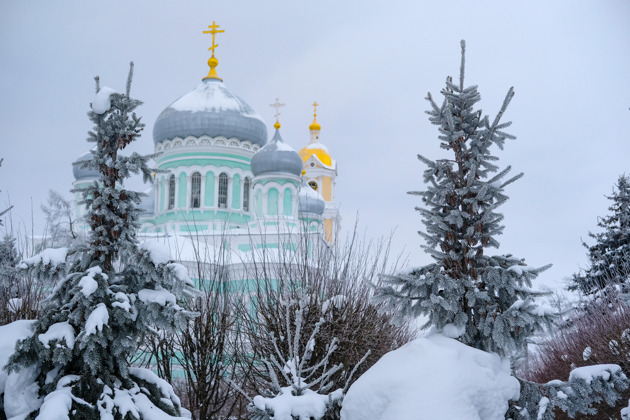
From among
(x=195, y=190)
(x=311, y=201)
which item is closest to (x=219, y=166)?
(x=195, y=190)

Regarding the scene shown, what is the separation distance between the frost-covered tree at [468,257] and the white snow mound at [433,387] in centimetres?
44

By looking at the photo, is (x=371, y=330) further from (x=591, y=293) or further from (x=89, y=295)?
(x=591, y=293)

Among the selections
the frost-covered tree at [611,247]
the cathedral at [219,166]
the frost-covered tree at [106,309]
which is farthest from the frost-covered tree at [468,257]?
the cathedral at [219,166]

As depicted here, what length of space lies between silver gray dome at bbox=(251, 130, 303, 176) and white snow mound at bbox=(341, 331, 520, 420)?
21.9m

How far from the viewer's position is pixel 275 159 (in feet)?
87.8

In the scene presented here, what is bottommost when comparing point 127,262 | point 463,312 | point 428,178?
point 463,312

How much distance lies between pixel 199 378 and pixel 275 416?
14.2 ft

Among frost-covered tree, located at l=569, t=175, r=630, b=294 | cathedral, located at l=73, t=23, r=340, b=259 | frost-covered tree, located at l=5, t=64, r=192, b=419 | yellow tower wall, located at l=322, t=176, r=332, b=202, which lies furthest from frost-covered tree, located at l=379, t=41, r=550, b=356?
yellow tower wall, located at l=322, t=176, r=332, b=202

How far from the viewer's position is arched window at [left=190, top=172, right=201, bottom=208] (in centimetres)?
2767

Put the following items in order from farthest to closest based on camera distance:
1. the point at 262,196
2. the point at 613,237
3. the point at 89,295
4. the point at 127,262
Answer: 1. the point at 262,196
2. the point at 613,237
3. the point at 127,262
4. the point at 89,295

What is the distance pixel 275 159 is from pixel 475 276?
70.1 feet

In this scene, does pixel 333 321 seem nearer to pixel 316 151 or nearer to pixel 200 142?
pixel 200 142

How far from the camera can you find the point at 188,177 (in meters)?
28.0

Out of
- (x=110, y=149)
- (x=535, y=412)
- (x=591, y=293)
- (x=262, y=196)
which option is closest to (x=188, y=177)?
(x=262, y=196)
